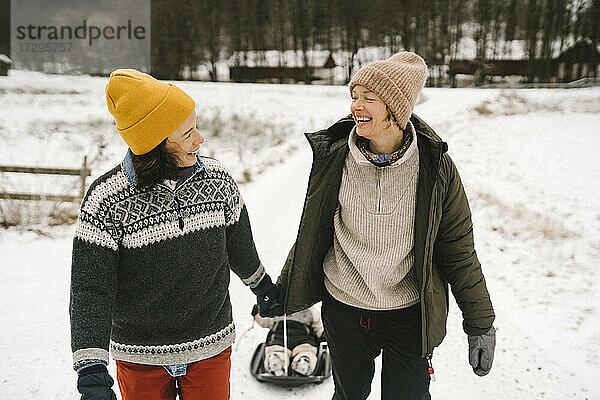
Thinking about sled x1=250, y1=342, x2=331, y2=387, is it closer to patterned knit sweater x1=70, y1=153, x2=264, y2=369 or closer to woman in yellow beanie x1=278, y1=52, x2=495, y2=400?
woman in yellow beanie x1=278, y1=52, x2=495, y2=400

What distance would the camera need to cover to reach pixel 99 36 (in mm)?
14648

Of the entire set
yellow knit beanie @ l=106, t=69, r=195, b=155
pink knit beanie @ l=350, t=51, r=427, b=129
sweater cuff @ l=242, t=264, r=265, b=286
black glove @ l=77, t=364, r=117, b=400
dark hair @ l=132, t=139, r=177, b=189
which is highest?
pink knit beanie @ l=350, t=51, r=427, b=129

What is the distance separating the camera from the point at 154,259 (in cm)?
139

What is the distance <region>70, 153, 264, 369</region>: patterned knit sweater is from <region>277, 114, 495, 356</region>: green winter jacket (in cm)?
30

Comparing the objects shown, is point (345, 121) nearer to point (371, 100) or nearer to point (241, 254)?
point (371, 100)

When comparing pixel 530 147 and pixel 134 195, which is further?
pixel 530 147

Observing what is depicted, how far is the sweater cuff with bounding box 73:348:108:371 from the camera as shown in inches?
51.1

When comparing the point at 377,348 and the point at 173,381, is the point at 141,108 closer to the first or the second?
the point at 173,381

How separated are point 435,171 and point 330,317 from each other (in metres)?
0.72

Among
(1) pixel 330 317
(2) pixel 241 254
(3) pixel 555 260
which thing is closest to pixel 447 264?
(1) pixel 330 317

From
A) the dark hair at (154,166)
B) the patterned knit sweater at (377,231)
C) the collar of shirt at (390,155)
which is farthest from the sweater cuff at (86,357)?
the collar of shirt at (390,155)

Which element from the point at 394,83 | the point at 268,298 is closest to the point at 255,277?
the point at 268,298

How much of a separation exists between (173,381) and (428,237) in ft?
3.35

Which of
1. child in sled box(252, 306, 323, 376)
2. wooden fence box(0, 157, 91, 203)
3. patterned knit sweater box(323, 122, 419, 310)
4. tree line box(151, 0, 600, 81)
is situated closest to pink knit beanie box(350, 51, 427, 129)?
patterned knit sweater box(323, 122, 419, 310)
